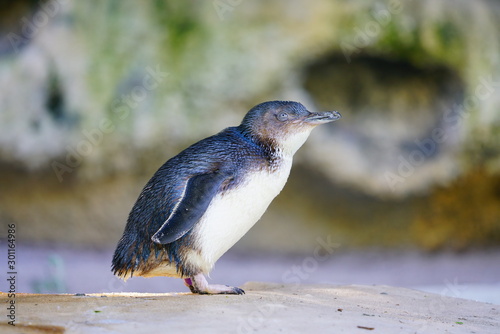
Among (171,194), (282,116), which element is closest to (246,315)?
(171,194)

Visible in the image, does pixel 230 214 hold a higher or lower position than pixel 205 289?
higher

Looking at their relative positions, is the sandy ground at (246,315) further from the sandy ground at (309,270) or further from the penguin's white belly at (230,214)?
the sandy ground at (309,270)

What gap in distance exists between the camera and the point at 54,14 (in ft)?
21.1

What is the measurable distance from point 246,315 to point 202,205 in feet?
2.02

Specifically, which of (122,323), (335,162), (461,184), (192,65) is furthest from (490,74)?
(122,323)

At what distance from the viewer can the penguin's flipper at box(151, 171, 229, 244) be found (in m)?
3.01

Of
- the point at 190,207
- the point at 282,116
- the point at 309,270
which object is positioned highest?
the point at 309,270

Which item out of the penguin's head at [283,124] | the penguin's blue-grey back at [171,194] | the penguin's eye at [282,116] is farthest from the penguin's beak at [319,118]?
the penguin's blue-grey back at [171,194]

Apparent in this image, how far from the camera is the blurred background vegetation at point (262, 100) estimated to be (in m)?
6.37

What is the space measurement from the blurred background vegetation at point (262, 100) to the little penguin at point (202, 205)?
10.2 ft

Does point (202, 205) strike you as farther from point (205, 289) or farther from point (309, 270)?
point (309, 270)

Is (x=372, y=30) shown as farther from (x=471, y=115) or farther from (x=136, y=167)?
(x=136, y=167)

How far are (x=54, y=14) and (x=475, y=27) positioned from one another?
13.1ft

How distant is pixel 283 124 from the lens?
11.1ft
